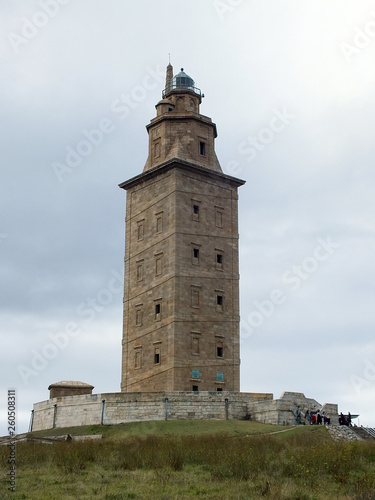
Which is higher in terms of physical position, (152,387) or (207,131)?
(207,131)

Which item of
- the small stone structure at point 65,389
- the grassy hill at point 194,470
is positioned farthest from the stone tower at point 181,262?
the grassy hill at point 194,470

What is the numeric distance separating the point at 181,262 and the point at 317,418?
1230 cm

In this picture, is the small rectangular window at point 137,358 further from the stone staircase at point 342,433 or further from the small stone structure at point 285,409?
the stone staircase at point 342,433

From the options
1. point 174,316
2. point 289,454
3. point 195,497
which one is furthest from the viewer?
point 174,316

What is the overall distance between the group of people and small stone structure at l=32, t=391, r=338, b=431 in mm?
344

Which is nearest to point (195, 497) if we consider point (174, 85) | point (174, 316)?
point (174, 316)

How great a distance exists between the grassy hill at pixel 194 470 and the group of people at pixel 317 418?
9.48 m

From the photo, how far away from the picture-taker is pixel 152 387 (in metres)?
40.8

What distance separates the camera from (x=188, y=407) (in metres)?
35.9

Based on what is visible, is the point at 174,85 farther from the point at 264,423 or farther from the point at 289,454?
the point at 289,454

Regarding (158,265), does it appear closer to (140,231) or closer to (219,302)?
(140,231)

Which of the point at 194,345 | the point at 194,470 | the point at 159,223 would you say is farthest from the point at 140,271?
the point at 194,470

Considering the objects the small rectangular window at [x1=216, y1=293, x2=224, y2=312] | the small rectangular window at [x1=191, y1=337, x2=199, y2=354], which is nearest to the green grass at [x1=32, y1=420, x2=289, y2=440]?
the small rectangular window at [x1=191, y1=337, x2=199, y2=354]

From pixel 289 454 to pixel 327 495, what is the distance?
5.56 metres
